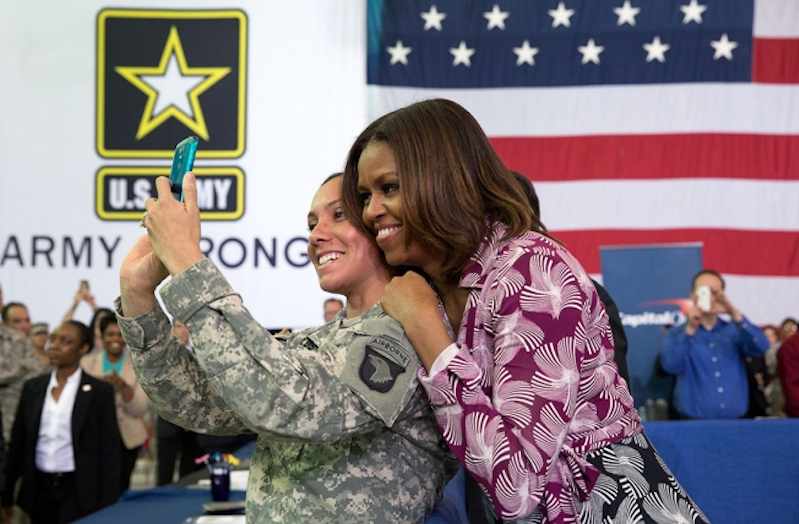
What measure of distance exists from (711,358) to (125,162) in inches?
194

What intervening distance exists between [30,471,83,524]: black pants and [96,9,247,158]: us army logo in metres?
3.86

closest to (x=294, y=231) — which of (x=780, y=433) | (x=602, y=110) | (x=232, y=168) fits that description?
(x=232, y=168)

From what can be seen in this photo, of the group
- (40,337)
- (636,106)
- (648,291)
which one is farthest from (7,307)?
(636,106)

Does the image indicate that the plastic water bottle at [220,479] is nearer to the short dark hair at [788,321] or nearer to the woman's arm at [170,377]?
the woman's arm at [170,377]

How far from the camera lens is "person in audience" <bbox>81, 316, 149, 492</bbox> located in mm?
7148

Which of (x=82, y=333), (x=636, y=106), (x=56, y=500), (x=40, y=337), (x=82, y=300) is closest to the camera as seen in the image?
(x=56, y=500)

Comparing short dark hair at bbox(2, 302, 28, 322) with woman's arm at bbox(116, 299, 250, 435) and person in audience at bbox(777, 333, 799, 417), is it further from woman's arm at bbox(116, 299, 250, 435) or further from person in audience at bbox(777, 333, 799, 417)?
woman's arm at bbox(116, 299, 250, 435)

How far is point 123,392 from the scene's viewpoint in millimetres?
7309

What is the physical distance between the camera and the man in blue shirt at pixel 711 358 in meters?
7.39

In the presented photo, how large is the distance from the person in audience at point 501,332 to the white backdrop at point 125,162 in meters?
7.67

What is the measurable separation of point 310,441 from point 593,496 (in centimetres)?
41

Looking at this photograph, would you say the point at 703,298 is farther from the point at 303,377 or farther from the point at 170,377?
the point at 303,377

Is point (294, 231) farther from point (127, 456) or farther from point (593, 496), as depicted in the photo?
point (593, 496)

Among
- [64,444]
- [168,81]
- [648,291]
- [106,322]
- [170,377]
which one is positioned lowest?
[64,444]
